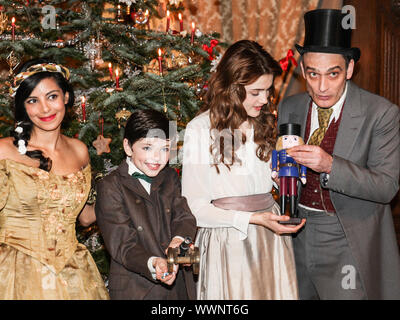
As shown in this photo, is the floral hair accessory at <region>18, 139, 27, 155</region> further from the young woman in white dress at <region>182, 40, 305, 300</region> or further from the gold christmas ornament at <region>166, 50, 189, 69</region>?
the gold christmas ornament at <region>166, 50, 189, 69</region>

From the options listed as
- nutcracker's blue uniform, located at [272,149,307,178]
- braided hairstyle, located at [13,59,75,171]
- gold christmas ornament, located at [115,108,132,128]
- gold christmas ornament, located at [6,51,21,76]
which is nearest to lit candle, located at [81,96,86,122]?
gold christmas ornament, located at [115,108,132,128]

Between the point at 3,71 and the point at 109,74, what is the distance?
1101 millimetres

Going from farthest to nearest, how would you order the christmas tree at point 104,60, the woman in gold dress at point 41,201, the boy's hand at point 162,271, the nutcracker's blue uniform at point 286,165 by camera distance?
1. the christmas tree at point 104,60
2. the nutcracker's blue uniform at point 286,165
3. the woman in gold dress at point 41,201
4. the boy's hand at point 162,271

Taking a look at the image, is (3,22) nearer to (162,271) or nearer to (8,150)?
(8,150)

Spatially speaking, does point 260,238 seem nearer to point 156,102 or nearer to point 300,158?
point 300,158

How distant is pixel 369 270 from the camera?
2.71 m

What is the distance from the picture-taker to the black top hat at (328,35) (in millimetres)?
2775

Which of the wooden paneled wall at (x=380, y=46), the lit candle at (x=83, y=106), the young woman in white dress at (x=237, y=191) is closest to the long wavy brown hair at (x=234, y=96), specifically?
the young woman in white dress at (x=237, y=191)

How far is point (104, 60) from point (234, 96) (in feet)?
Answer: 4.70

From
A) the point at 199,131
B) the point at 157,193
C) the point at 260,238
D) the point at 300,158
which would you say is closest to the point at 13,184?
the point at 157,193

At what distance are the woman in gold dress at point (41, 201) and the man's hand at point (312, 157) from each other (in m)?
1.08

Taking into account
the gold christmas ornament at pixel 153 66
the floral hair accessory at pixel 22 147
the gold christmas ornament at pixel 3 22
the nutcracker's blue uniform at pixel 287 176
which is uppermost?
the gold christmas ornament at pixel 3 22

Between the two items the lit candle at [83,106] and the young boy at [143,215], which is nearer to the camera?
the young boy at [143,215]

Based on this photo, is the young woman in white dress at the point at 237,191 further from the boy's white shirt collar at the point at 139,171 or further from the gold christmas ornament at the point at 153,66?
the gold christmas ornament at the point at 153,66
